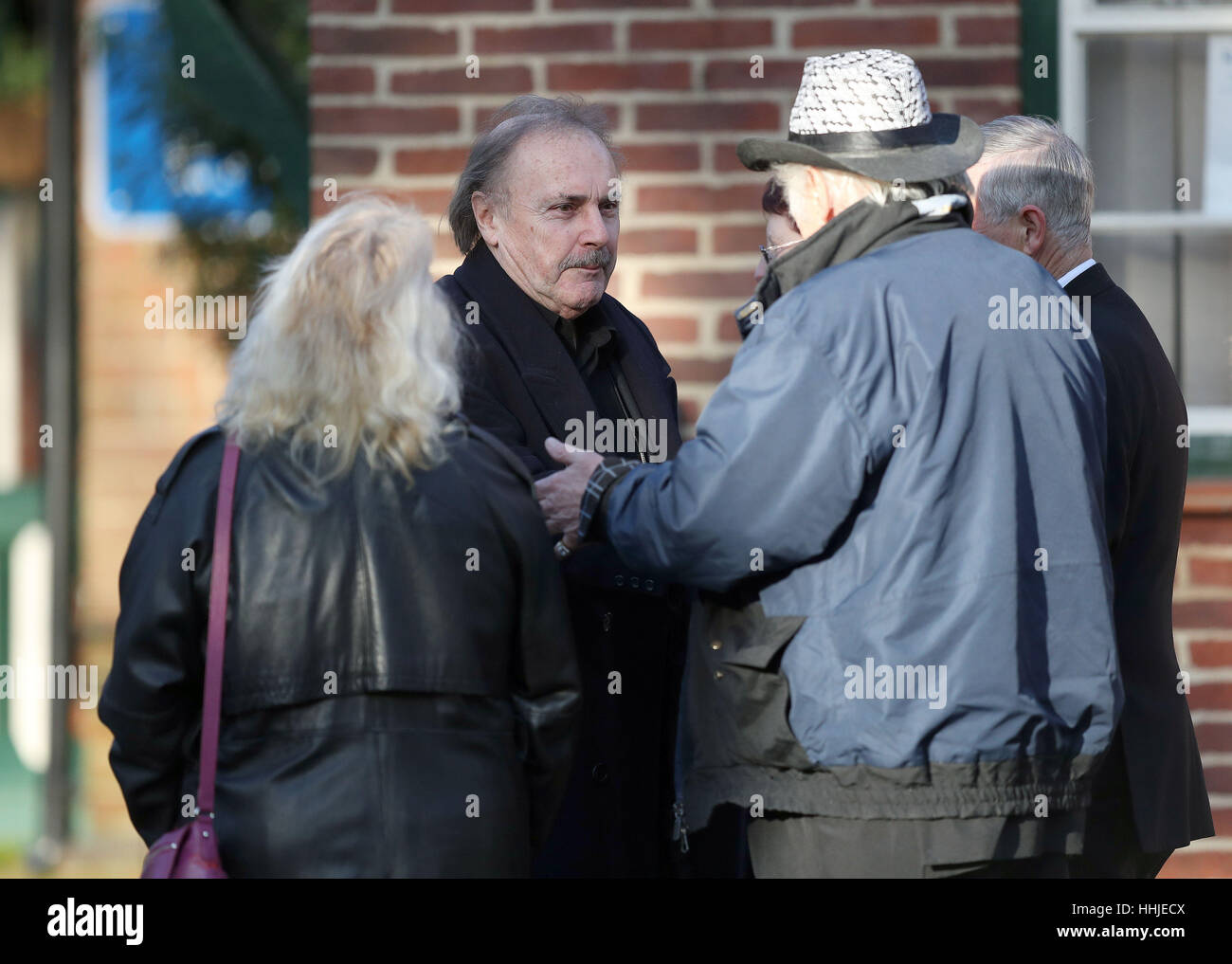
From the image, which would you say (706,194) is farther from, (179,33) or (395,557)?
(179,33)

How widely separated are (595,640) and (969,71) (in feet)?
6.49

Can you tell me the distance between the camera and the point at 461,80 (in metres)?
3.91

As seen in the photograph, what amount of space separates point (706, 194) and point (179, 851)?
2.31 m

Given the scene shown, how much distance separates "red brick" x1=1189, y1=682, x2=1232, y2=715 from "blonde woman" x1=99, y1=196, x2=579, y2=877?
2.39 m

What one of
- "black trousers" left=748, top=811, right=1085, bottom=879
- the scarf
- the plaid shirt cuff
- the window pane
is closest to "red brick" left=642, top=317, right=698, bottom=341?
the window pane

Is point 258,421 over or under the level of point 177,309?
under

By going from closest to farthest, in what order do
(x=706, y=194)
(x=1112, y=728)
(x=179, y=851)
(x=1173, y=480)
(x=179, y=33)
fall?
1. (x=179, y=851)
2. (x=1112, y=728)
3. (x=1173, y=480)
4. (x=706, y=194)
5. (x=179, y=33)

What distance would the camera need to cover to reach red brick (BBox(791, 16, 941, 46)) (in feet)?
12.7

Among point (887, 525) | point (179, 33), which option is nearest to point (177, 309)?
point (179, 33)

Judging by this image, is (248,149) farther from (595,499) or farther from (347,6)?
(595,499)

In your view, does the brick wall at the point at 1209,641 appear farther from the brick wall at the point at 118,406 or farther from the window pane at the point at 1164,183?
the brick wall at the point at 118,406

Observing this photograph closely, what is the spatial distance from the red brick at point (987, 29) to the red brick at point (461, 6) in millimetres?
1127

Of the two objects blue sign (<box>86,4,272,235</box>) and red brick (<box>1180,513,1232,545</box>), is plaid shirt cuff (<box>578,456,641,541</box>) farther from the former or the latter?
blue sign (<box>86,4,272,235</box>)
